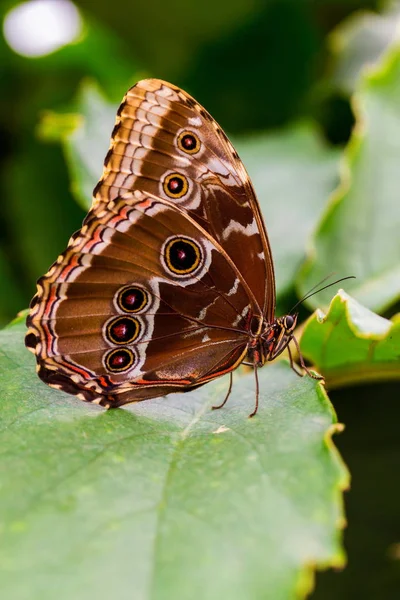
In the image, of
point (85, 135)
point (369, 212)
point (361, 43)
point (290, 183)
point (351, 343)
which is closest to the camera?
point (351, 343)

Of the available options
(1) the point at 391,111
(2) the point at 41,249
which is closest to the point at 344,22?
A: (1) the point at 391,111

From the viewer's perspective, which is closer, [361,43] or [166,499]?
[166,499]

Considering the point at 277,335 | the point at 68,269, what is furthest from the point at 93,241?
the point at 277,335

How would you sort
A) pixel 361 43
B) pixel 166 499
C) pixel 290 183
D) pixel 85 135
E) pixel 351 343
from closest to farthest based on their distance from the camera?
pixel 166 499 < pixel 351 343 < pixel 85 135 < pixel 290 183 < pixel 361 43

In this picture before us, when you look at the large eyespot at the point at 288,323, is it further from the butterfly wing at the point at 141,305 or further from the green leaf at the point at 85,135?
the green leaf at the point at 85,135

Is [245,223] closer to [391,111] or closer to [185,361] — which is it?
[185,361]

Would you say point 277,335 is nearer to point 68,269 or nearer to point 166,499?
point 68,269

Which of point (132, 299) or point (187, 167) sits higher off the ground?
point (187, 167)
